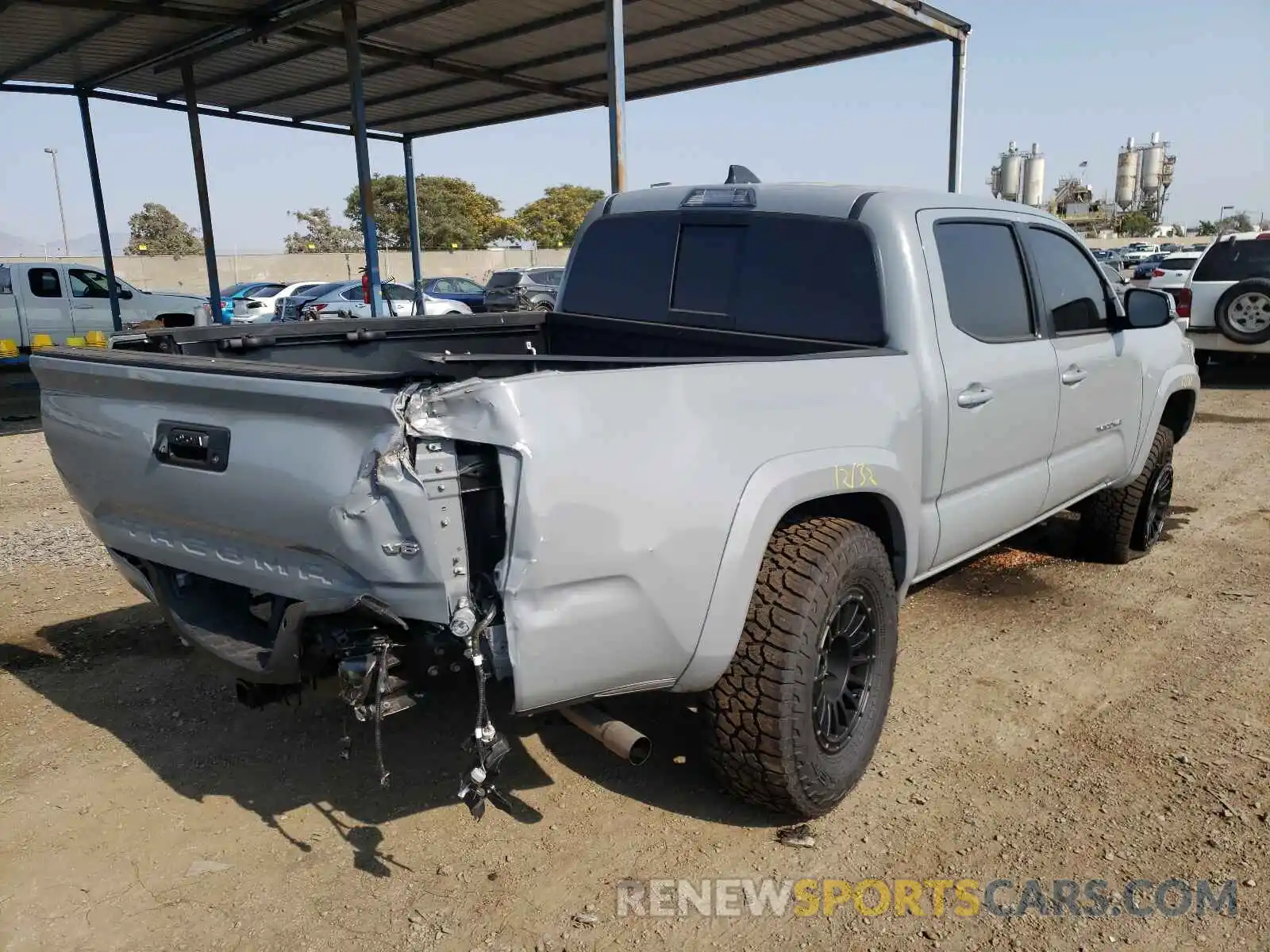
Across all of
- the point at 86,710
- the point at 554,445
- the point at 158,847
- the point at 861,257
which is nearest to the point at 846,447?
the point at 861,257

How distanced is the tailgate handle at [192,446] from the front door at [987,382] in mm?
2282

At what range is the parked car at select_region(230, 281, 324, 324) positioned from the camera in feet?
74.9

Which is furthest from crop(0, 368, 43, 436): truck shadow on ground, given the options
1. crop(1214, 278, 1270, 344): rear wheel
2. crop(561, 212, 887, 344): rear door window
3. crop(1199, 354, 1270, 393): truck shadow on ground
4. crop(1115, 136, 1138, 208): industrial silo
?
crop(1115, 136, 1138, 208): industrial silo

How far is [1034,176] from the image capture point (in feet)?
216

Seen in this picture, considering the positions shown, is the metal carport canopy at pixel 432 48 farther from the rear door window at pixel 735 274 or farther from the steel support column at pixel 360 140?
the rear door window at pixel 735 274

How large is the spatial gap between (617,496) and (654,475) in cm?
12

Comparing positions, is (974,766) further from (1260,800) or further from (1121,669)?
(1121,669)

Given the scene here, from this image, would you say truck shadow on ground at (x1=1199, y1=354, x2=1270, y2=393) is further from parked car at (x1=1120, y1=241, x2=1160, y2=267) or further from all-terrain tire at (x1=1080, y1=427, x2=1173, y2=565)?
parked car at (x1=1120, y1=241, x2=1160, y2=267)

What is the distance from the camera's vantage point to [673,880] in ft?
8.57

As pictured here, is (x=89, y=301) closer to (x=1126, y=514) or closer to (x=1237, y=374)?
(x=1126, y=514)

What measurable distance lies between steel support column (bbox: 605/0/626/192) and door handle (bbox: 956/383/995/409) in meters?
5.99

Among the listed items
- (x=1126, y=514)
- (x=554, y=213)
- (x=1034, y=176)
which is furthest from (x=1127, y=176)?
(x=1126, y=514)

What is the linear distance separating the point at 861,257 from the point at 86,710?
11.3 feet

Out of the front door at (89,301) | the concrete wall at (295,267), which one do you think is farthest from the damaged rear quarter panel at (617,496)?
the concrete wall at (295,267)
